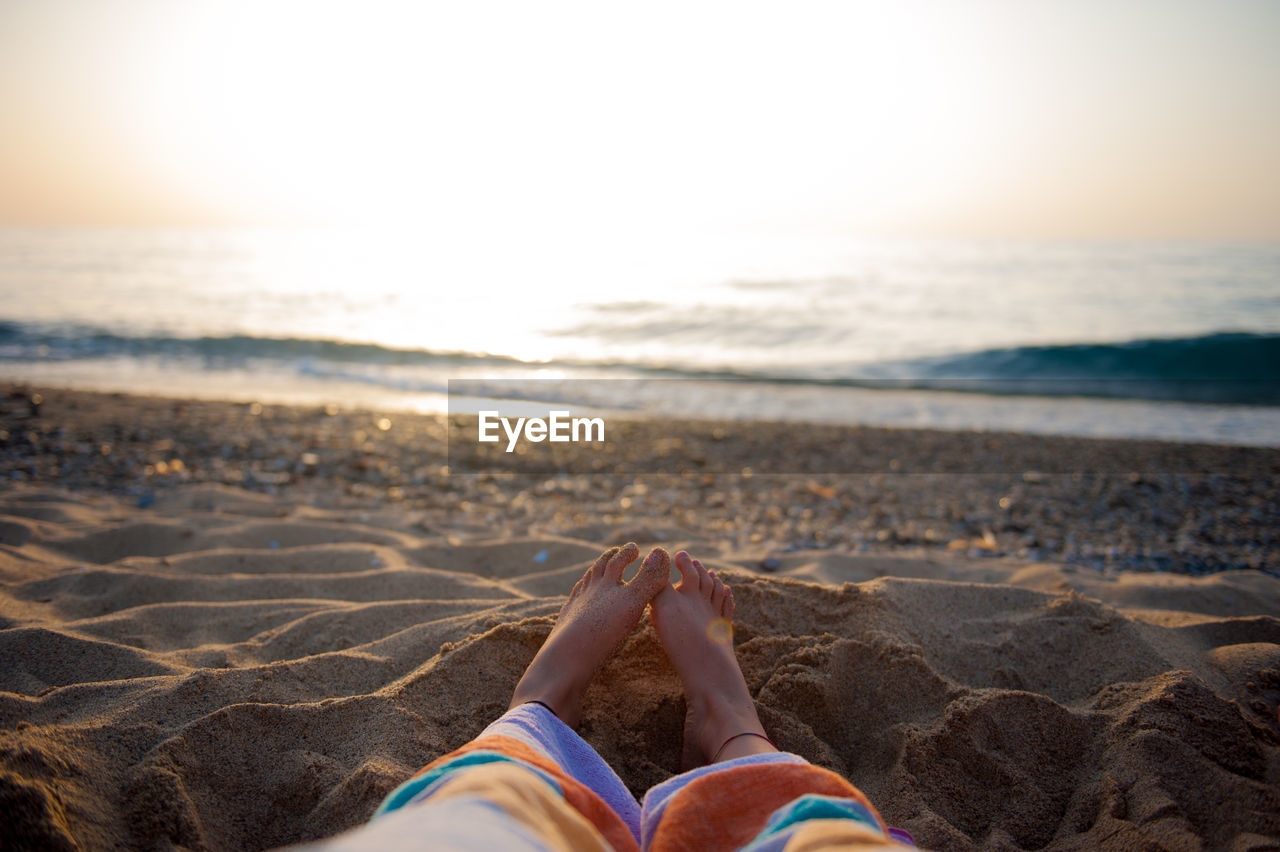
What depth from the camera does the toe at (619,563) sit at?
78.8 inches

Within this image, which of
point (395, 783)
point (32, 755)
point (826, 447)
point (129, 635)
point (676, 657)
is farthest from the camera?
point (826, 447)

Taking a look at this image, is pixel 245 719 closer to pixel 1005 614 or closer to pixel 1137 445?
pixel 1005 614

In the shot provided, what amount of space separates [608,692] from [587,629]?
0.18 meters

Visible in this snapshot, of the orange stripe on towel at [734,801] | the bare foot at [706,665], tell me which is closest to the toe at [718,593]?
the bare foot at [706,665]

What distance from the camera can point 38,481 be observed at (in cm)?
367

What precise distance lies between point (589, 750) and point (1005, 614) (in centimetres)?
139

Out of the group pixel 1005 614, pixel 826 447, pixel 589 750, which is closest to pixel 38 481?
pixel 589 750

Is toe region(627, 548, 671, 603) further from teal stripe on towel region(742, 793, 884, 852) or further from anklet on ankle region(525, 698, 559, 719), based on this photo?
Answer: teal stripe on towel region(742, 793, 884, 852)

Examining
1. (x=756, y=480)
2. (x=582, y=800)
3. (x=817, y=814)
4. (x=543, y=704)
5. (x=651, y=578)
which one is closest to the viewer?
(x=817, y=814)

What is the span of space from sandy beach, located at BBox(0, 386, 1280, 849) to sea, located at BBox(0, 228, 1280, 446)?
10.9ft

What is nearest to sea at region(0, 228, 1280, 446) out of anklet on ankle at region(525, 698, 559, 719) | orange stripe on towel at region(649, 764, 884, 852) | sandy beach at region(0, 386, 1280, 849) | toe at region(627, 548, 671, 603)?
sandy beach at region(0, 386, 1280, 849)

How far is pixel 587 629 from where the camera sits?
5.93ft

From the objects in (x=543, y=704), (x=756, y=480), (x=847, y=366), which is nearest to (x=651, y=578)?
(x=543, y=704)

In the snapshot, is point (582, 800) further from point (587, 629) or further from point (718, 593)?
point (718, 593)
